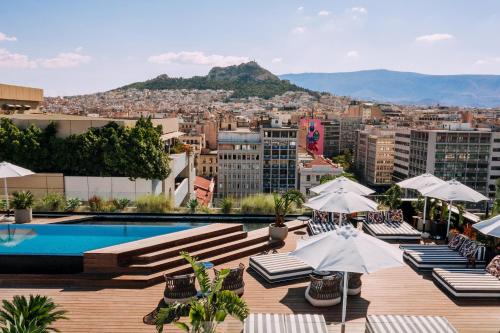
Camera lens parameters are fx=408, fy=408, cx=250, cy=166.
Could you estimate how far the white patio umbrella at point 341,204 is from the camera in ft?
33.0

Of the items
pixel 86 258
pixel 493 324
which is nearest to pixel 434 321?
pixel 493 324

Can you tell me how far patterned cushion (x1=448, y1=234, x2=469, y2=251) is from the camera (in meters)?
10.1

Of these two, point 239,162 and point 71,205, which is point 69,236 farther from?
point 239,162

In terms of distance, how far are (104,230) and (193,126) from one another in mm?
→ 91090

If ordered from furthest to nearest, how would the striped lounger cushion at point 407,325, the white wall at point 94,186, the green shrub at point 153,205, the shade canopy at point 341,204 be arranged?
the white wall at point 94,186, the green shrub at point 153,205, the shade canopy at point 341,204, the striped lounger cushion at point 407,325

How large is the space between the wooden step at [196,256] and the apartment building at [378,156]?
10465cm

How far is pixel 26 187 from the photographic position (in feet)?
62.1

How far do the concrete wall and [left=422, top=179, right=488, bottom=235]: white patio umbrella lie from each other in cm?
1526

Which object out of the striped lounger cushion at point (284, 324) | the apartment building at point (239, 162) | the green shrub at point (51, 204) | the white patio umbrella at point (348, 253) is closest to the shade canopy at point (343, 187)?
the white patio umbrella at point (348, 253)

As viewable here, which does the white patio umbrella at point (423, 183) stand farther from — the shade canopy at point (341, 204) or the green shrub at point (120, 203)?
the green shrub at point (120, 203)

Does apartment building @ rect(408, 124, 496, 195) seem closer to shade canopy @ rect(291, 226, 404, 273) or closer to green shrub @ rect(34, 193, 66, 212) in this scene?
green shrub @ rect(34, 193, 66, 212)

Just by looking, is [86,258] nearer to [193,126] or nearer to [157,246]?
[157,246]

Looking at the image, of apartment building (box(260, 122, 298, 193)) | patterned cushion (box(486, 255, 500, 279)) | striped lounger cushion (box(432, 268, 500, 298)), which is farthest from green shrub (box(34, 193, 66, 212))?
apartment building (box(260, 122, 298, 193))

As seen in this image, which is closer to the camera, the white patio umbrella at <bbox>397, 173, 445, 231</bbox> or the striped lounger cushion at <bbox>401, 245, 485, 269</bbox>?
the striped lounger cushion at <bbox>401, 245, 485, 269</bbox>
